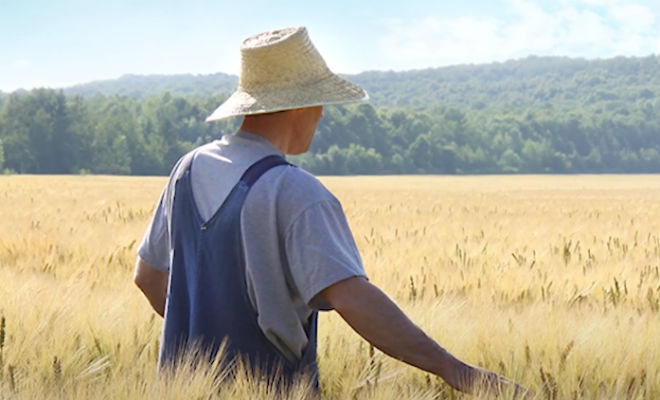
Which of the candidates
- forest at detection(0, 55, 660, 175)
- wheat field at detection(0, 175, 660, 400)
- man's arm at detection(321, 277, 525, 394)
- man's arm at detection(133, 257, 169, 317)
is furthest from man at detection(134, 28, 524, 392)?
forest at detection(0, 55, 660, 175)

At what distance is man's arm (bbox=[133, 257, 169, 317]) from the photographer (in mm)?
2469

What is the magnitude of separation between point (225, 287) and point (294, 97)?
1.55 feet

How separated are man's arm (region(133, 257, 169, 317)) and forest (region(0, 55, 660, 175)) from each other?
246ft

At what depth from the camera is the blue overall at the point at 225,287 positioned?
2.00m

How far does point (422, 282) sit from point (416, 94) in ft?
573

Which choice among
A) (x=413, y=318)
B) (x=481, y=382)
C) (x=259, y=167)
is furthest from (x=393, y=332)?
(x=413, y=318)

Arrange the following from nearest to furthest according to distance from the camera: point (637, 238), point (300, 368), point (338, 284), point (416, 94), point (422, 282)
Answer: point (338, 284), point (300, 368), point (422, 282), point (637, 238), point (416, 94)

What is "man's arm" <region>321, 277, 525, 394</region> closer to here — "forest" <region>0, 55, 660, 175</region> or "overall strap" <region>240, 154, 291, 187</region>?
"overall strap" <region>240, 154, 291, 187</region>

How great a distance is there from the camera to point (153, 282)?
2.49 m

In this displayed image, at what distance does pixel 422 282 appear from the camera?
13.8ft

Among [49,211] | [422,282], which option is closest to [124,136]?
[49,211]

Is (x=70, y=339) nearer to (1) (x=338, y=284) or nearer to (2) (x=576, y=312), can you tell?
(1) (x=338, y=284)

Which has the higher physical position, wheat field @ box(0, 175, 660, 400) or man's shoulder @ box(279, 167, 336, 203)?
man's shoulder @ box(279, 167, 336, 203)

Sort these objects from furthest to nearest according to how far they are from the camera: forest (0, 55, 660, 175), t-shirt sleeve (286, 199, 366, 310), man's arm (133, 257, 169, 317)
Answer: forest (0, 55, 660, 175)
man's arm (133, 257, 169, 317)
t-shirt sleeve (286, 199, 366, 310)
